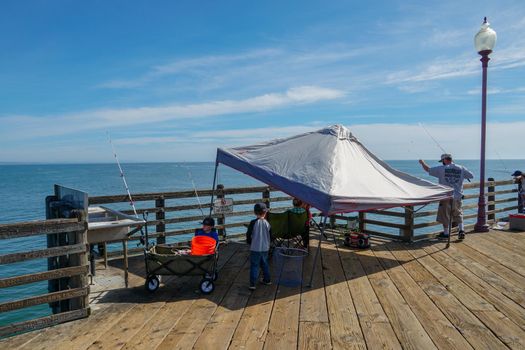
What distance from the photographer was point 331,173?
21.1 ft

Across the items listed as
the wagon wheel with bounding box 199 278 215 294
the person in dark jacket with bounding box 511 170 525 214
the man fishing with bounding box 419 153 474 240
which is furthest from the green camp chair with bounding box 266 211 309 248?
the person in dark jacket with bounding box 511 170 525 214

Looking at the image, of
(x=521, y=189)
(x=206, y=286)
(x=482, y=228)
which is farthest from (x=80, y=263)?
(x=521, y=189)

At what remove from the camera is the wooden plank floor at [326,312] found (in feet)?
13.2

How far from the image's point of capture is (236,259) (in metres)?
7.40

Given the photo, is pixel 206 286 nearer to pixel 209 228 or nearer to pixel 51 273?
pixel 209 228

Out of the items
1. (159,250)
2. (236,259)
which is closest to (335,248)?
(236,259)

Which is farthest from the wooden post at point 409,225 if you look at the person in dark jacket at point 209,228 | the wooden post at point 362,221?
the person in dark jacket at point 209,228

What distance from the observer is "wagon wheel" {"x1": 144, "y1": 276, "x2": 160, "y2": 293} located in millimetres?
5406

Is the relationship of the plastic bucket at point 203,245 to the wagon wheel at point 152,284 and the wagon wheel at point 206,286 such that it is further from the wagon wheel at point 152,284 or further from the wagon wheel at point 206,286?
the wagon wheel at point 152,284

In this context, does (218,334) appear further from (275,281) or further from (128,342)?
(275,281)

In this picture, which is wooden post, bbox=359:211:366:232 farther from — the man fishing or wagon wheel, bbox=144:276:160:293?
wagon wheel, bbox=144:276:160:293

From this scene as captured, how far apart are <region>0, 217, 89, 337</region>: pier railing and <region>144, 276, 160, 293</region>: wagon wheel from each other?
0.89 meters

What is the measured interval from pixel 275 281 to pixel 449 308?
2501 millimetres

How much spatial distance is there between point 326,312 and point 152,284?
2466mm
